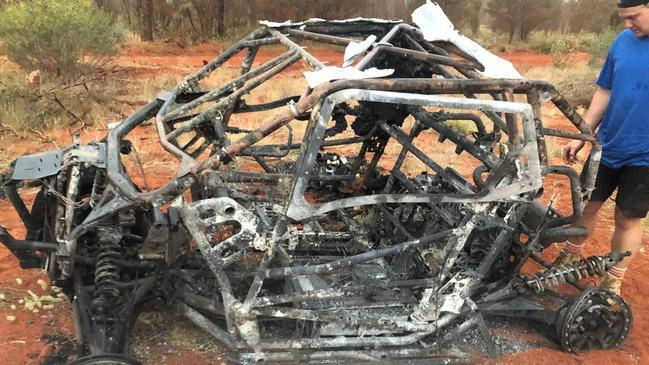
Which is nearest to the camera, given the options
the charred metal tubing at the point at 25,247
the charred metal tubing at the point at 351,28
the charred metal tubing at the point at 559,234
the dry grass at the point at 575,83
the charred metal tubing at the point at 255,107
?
the charred metal tubing at the point at 25,247

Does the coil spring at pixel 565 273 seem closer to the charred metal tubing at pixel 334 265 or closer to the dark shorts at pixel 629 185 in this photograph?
the dark shorts at pixel 629 185

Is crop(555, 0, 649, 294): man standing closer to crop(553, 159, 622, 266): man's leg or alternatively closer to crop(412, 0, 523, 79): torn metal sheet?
crop(553, 159, 622, 266): man's leg

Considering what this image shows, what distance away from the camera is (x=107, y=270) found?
10.5 ft

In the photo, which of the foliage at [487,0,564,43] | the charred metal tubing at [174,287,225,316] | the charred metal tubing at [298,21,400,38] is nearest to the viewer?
the charred metal tubing at [174,287,225,316]

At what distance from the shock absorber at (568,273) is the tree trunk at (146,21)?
17.1 metres

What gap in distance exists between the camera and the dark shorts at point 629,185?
13.2 feet

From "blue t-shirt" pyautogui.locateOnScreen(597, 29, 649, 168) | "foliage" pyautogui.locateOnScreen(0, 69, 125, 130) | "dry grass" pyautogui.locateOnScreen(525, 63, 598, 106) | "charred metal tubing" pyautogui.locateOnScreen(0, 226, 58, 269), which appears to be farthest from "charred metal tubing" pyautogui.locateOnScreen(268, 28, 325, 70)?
"dry grass" pyautogui.locateOnScreen(525, 63, 598, 106)

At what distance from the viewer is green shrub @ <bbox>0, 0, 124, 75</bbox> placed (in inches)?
376

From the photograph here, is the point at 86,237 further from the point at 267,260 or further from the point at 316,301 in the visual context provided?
the point at 316,301

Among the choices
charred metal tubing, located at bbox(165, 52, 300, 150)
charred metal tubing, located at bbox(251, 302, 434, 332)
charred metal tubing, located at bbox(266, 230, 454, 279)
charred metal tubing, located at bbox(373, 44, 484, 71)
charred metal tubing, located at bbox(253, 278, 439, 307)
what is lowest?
charred metal tubing, located at bbox(251, 302, 434, 332)

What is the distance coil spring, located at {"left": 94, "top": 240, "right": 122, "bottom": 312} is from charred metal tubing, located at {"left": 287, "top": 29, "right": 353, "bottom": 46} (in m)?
1.89

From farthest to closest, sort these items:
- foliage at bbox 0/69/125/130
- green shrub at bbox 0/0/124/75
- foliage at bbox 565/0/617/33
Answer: foliage at bbox 565/0/617/33 → green shrub at bbox 0/0/124/75 → foliage at bbox 0/69/125/130

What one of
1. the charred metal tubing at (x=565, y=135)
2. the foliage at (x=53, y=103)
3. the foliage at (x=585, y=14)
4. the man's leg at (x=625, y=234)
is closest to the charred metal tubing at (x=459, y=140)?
the charred metal tubing at (x=565, y=135)

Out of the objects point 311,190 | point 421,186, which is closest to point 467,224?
point 421,186
